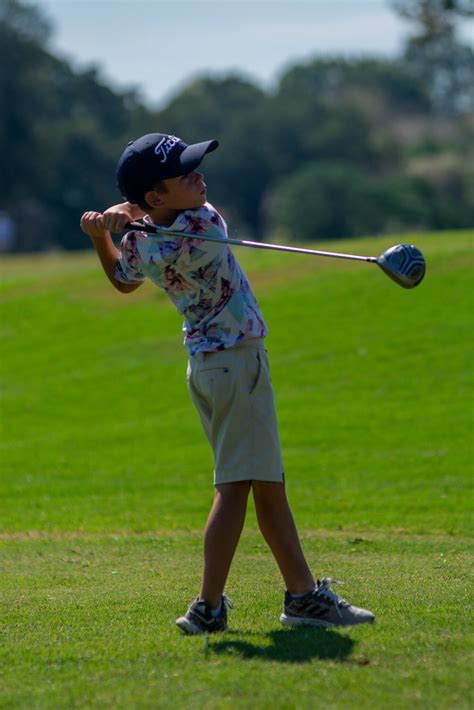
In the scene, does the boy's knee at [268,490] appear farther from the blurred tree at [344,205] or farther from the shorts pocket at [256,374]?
the blurred tree at [344,205]

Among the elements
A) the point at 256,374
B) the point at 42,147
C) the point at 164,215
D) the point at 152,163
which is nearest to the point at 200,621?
the point at 256,374

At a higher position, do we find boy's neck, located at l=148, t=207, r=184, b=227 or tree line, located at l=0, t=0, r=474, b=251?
tree line, located at l=0, t=0, r=474, b=251

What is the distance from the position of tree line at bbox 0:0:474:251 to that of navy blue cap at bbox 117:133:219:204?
43.3m

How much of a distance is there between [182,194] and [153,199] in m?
0.13

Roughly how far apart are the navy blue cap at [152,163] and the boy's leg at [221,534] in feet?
4.48

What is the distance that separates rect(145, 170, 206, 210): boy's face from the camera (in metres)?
5.47

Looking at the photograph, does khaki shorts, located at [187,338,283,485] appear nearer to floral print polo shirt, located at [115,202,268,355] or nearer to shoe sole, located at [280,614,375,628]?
floral print polo shirt, located at [115,202,268,355]

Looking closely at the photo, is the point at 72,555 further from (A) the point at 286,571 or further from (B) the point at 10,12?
(B) the point at 10,12

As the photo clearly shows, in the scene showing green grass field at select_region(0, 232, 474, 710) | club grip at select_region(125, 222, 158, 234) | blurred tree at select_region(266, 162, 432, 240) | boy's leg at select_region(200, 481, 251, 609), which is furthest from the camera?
blurred tree at select_region(266, 162, 432, 240)

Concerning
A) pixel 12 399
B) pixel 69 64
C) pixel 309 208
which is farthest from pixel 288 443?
pixel 69 64

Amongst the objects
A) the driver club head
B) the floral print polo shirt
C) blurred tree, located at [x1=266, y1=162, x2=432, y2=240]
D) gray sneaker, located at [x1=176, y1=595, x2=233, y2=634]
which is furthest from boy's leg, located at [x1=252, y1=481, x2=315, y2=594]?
blurred tree, located at [x1=266, y1=162, x2=432, y2=240]

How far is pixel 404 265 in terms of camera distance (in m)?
5.52

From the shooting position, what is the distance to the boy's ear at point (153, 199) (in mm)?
5508

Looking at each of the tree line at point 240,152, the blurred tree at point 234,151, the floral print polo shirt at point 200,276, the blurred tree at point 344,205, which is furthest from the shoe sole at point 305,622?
the blurred tree at point 234,151
